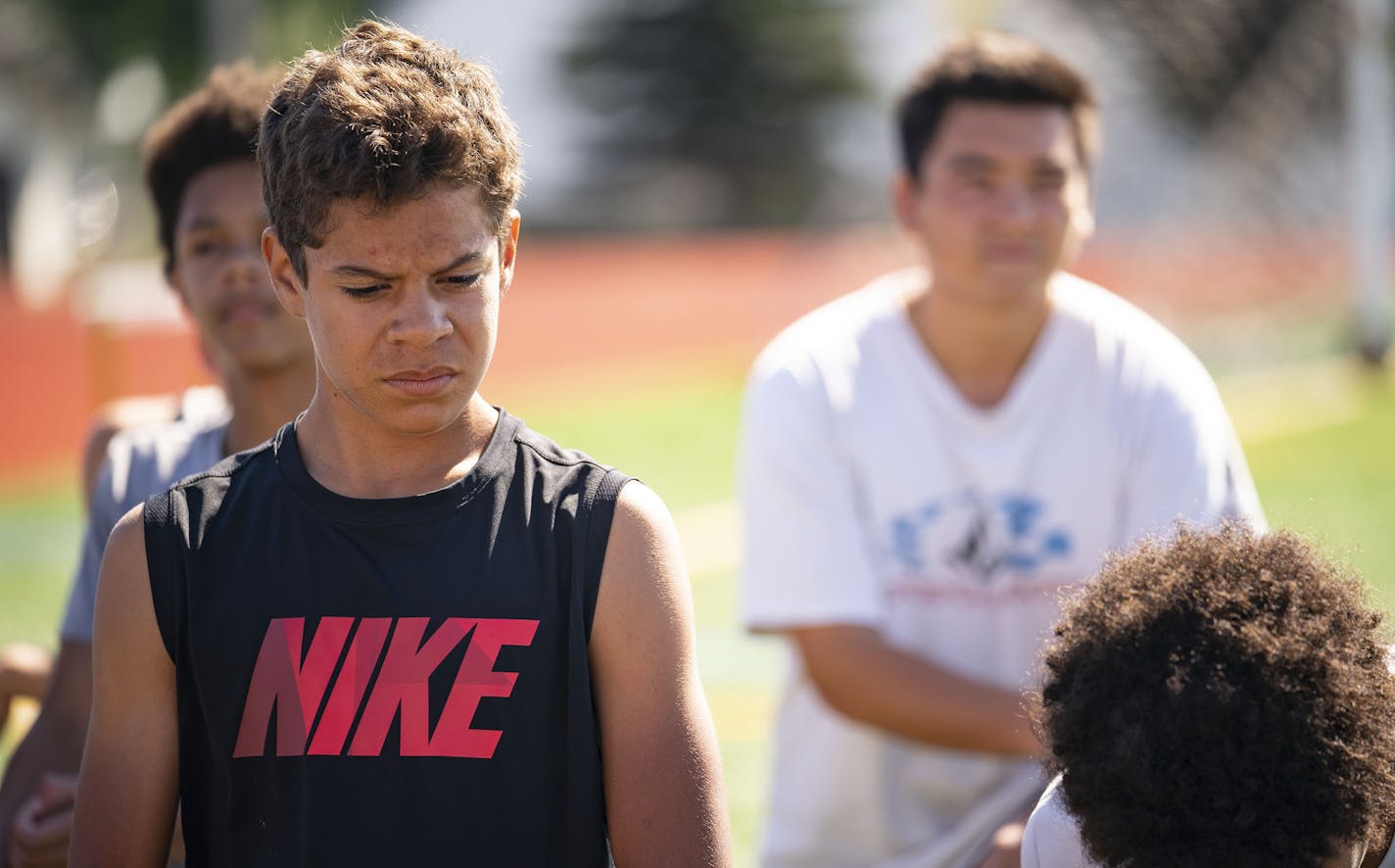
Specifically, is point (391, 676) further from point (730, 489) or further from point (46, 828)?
point (730, 489)

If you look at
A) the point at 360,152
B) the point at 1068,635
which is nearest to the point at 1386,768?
the point at 1068,635

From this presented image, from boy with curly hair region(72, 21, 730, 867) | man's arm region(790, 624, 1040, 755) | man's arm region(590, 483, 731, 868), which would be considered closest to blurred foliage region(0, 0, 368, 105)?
Result: man's arm region(790, 624, 1040, 755)

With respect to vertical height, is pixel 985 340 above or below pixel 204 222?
below

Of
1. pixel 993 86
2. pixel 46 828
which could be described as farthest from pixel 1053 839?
pixel 993 86

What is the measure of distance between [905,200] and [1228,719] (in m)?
2.19

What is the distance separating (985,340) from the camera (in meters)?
3.33

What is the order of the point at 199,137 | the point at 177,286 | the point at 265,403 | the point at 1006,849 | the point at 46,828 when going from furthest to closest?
1. the point at 177,286
2. the point at 199,137
3. the point at 265,403
4. the point at 46,828
5. the point at 1006,849

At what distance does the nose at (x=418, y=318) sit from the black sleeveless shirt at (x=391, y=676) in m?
0.20

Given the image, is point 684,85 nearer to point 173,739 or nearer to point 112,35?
point 112,35

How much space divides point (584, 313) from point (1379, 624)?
17.2m

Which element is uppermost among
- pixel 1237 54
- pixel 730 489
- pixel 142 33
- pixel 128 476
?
pixel 142 33

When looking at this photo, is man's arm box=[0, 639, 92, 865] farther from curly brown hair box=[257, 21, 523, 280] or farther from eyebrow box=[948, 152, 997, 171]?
eyebrow box=[948, 152, 997, 171]

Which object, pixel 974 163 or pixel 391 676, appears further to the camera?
pixel 974 163

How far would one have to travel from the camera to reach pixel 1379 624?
6.21 ft
